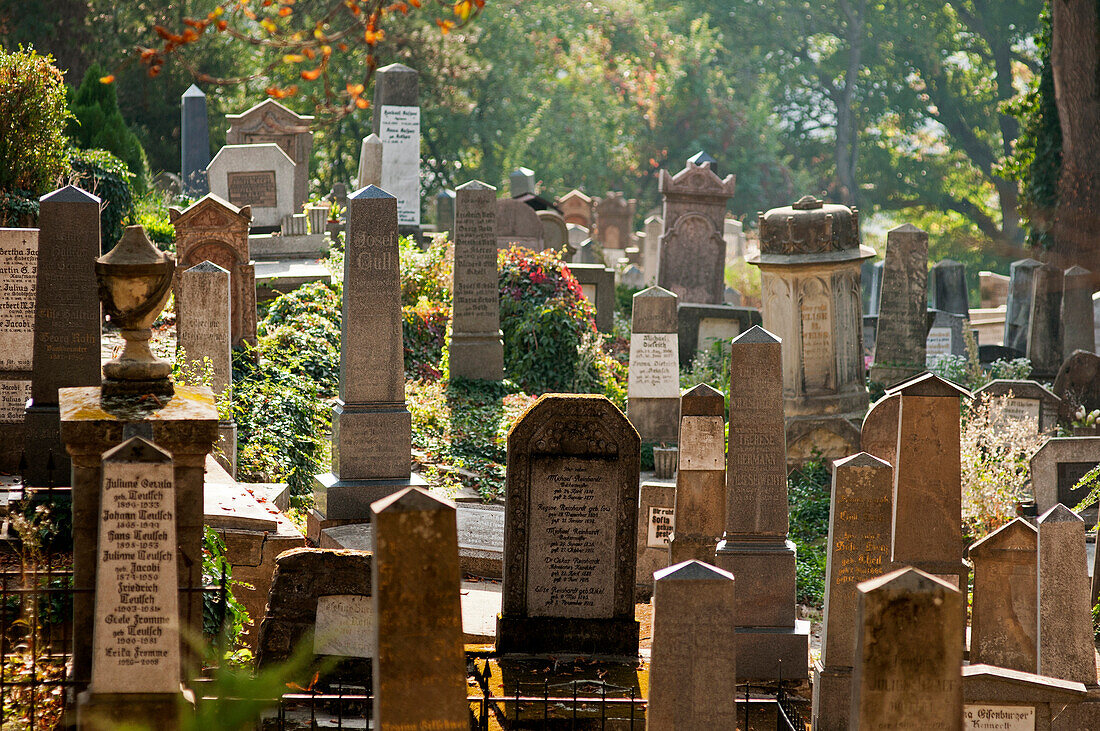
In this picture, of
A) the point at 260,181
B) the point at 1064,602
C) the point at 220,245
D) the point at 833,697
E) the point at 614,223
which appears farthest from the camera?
the point at 614,223

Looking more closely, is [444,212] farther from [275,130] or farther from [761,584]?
[761,584]

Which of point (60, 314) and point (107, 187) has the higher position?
point (107, 187)

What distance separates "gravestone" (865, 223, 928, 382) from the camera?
15484 millimetres

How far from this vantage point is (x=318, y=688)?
5.98 m

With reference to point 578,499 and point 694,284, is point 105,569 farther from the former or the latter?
point 694,284

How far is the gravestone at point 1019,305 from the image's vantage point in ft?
65.1

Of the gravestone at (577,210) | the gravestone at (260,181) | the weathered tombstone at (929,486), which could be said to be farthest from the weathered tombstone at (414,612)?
the gravestone at (577,210)

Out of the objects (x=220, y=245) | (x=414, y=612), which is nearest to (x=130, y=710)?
(x=414, y=612)

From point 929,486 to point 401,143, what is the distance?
1522 centimetres

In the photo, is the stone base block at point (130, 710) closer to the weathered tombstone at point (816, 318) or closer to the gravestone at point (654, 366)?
the gravestone at point (654, 366)

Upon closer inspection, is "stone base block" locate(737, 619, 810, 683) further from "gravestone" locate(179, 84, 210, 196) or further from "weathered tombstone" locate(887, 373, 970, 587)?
"gravestone" locate(179, 84, 210, 196)

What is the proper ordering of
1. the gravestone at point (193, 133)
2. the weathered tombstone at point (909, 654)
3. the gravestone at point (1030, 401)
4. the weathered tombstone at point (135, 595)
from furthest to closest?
1. the gravestone at point (193, 133)
2. the gravestone at point (1030, 401)
3. the weathered tombstone at point (135, 595)
4. the weathered tombstone at point (909, 654)

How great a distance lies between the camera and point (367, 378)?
375 inches

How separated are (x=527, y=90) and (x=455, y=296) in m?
22.3
